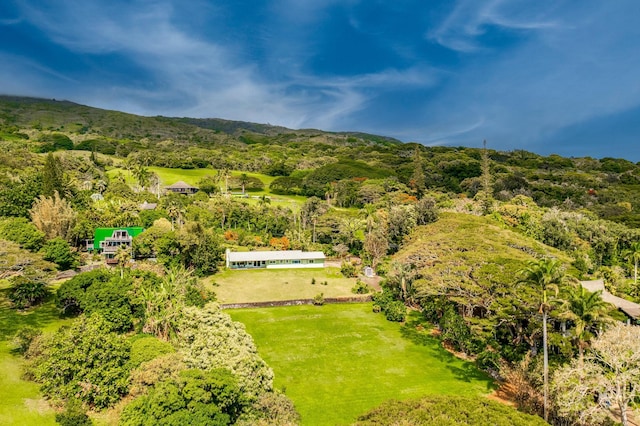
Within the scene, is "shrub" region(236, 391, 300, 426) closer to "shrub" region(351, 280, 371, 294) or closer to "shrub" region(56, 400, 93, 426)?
"shrub" region(56, 400, 93, 426)

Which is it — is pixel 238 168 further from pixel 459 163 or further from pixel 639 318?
pixel 639 318

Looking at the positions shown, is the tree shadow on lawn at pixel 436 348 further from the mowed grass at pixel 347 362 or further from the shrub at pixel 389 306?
the shrub at pixel 389 306

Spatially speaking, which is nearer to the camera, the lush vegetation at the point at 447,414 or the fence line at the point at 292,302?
the lush vegetation at the point at 447,414

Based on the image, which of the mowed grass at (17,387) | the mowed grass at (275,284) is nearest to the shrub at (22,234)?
the mowed grass at (17,387)

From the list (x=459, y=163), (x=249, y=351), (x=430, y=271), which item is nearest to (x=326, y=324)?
(x=430, y=271)

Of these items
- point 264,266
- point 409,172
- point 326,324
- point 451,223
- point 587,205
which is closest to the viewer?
point 326,324

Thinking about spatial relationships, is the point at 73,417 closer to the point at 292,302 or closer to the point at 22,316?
the point at 22,316
